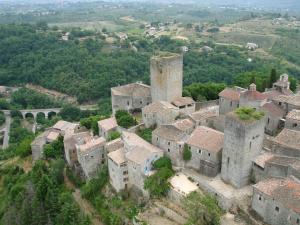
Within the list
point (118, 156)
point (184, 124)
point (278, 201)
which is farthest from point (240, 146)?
point (118, 156)

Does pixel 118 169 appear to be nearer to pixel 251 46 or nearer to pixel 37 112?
pixel 37 112

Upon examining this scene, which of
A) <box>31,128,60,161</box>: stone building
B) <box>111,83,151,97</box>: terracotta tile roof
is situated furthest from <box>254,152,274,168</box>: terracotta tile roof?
<box>31,128,60,161</box>: stone building

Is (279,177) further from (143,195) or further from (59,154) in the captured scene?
(59,154)

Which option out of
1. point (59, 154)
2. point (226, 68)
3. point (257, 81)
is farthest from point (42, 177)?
point (226, 68)

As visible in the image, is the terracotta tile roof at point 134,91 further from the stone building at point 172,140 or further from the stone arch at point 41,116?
the stone arch at point 41,116

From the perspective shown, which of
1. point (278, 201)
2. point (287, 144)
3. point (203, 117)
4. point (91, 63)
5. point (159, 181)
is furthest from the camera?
point (91, 63)

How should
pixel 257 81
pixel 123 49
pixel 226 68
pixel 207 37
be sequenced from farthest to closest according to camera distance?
1. pixel 207 37
2. pixel 123 49
3. pixel 226 68
4. pixel 257 81

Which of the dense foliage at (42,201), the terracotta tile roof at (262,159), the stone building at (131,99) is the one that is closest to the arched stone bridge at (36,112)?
the dense foliage at (42,201)
